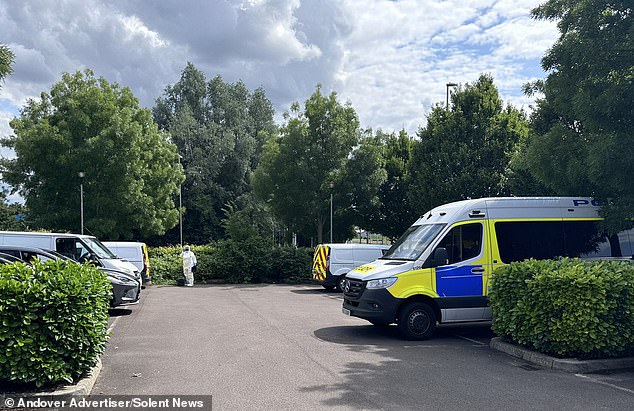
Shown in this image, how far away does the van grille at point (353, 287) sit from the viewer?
36.0 feet

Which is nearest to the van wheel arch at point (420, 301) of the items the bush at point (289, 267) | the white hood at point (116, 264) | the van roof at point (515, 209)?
the van roof at point (515, 209)

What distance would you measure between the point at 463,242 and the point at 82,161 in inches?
972

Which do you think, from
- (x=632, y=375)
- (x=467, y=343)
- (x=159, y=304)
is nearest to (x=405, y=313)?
(x=467, y=343)

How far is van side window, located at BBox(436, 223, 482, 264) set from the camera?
11039 mm

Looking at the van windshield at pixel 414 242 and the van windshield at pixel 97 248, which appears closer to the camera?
the van windshield at pixel 414 242

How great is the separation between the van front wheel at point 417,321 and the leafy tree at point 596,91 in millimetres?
4243

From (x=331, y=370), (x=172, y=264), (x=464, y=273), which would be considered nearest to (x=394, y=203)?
(x=172, y=264)

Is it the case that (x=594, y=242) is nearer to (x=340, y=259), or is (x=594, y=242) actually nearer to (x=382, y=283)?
(x=382, y=283)

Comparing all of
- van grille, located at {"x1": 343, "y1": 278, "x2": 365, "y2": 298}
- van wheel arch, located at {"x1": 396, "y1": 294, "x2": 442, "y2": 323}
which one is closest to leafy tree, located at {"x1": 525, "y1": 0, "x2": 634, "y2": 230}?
van wheel arch, located at {"x1": 396, "y1": 294, "x2": 442, "y2": 323}

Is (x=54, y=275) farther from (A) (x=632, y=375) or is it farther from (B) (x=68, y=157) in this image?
(B) (x=68, y=157)

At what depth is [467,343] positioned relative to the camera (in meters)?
10.6

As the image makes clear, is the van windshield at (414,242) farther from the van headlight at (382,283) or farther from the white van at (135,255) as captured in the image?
the white van at (135,255)

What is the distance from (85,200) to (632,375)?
94.1ft

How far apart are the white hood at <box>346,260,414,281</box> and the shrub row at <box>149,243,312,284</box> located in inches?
665
